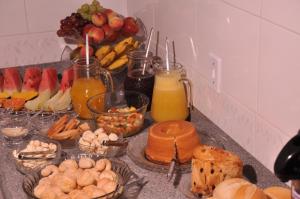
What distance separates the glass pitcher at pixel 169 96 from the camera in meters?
1.68

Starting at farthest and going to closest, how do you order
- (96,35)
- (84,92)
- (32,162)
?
(96,35) → (84,92) → (32,162)

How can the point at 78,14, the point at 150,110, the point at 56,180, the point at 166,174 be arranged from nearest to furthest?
the point at 56,180 < the point at 166,174 < the point at 150,110 < the point at 78,14

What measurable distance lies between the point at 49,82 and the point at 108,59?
8.2 inches

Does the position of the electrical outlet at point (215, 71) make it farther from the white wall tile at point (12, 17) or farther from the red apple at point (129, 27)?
the white wall tile at point (12, 17)

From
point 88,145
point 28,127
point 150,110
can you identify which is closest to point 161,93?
point 150,110

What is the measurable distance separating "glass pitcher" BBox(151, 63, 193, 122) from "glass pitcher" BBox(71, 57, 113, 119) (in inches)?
7.2

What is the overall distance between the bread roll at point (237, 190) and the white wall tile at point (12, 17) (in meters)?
1.27

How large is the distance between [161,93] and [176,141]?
274 millimetres

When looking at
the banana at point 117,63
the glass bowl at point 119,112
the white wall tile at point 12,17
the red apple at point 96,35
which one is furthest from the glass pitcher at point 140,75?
the white wall tile at point 12,17

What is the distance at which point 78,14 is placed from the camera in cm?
216

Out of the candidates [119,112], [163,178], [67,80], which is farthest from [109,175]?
[67,80]

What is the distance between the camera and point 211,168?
1.28 meters

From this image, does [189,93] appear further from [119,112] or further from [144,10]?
[144,10]

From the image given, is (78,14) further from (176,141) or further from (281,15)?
(281,15)
